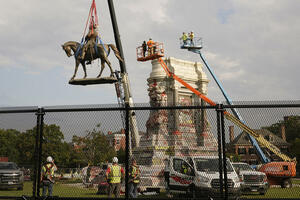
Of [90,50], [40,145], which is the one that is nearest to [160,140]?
[40,145]

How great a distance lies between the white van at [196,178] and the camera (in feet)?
26.9

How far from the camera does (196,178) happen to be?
28.7ft

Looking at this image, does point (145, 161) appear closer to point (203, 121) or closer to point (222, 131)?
point (203, 121)

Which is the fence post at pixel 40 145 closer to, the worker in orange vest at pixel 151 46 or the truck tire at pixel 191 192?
the truck tire at pixel 191 192

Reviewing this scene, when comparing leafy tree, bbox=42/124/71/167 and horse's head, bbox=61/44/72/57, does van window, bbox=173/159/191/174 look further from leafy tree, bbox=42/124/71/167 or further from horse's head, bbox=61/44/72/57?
horse's head, bbox=61/44/72/57

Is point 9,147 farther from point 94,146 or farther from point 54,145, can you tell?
point 94,146

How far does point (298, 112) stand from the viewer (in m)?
7.48

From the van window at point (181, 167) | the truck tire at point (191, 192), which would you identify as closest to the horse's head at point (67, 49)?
the van window at point (181, 167)

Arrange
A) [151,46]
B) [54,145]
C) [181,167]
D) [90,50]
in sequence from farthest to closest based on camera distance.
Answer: [151,46]
[90,50]
[54,145]
[181,167]

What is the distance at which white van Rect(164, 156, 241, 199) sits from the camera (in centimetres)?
820

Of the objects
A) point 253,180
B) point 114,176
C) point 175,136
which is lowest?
point 253,180

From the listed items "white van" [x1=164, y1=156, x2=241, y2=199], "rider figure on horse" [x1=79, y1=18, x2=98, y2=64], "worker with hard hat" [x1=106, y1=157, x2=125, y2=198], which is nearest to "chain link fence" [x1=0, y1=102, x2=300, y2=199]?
"white van" [x1=164, y1=156, x2=241, y2=199]

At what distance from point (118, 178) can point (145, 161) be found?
3.98 feet

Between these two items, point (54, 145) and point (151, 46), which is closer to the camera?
point (54, 145)
